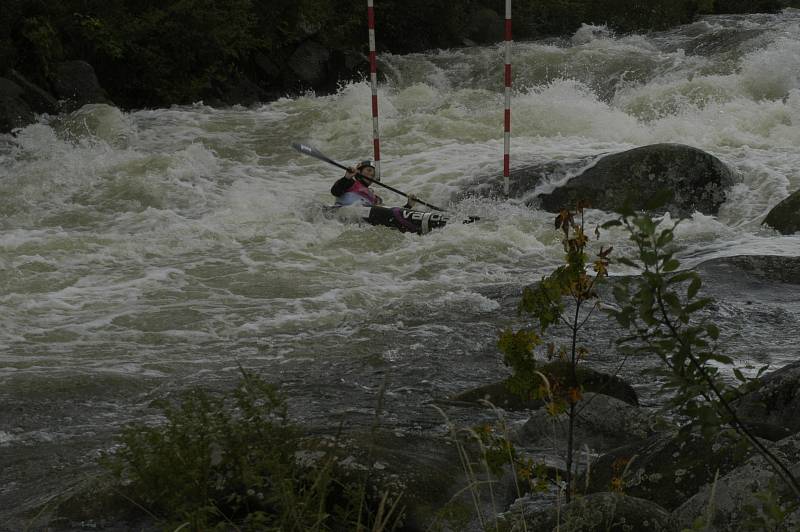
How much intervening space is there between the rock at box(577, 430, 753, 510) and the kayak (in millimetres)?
4908

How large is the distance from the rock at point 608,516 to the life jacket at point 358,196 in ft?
20.1

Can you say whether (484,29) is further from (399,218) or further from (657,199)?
(657,199)

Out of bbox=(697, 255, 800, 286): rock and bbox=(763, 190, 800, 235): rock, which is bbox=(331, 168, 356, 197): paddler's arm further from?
bbox=(763, 190, 800, 235): rock

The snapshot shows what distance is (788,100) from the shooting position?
37.6 ft

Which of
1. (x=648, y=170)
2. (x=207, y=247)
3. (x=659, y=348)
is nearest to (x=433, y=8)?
(x=648, y=170)

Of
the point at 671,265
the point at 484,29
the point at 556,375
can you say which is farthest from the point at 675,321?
the point at 484,29

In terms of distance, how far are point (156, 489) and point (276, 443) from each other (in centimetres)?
31

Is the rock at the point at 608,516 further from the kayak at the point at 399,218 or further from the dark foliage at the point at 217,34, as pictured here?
the dark foliage at the point at 217,34

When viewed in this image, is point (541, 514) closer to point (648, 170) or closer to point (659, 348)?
point (659, 348)

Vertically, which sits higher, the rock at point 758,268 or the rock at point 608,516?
the rock at point 608,516

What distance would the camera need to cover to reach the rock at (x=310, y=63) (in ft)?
54.6

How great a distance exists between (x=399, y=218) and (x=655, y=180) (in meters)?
2.35

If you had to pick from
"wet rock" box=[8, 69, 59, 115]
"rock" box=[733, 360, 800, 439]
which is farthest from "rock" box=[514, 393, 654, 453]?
"wet rock" box=[8, 69, 59, 115]

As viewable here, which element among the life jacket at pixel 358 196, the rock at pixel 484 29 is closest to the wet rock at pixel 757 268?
A: the life jacket at pixel 358 196
